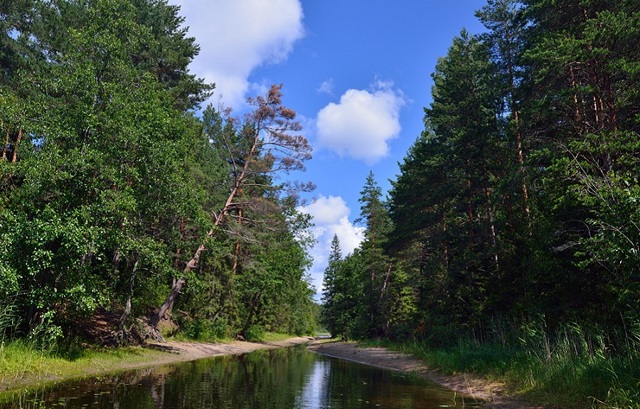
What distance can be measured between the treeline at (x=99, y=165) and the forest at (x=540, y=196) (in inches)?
478

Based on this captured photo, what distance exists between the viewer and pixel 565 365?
11.7 meters

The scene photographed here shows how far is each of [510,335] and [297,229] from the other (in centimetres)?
2397

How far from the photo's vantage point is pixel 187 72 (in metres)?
31.8

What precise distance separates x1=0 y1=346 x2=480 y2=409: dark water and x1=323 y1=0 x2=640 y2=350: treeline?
5.32 metres

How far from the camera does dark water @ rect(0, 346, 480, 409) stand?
10.4 meters

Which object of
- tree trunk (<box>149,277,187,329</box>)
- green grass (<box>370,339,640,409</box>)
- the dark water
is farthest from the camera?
tree trunk (<box>149,277,187,329</box>)

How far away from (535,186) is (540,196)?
8.16ft

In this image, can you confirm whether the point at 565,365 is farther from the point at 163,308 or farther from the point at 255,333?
the point at 255,333

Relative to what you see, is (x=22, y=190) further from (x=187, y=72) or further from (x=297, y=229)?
(x=297, y=229)

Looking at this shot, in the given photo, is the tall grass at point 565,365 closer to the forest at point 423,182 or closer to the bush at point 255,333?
the forest at point 423,182

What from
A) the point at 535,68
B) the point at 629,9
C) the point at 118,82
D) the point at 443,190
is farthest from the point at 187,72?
the point at 629,9

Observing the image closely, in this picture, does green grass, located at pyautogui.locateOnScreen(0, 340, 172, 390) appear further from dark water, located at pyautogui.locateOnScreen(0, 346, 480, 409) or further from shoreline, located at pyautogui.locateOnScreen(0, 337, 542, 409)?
dark water, located at pyautogui.locateOnScreen(0, 346, 480, 409)

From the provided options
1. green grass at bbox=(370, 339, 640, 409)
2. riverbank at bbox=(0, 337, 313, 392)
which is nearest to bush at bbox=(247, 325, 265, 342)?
riverbank at bbox=(0, 337, 313, 392)

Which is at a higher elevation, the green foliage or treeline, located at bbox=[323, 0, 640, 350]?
treeline, located at bbox=[323, 0, 640, 350]
